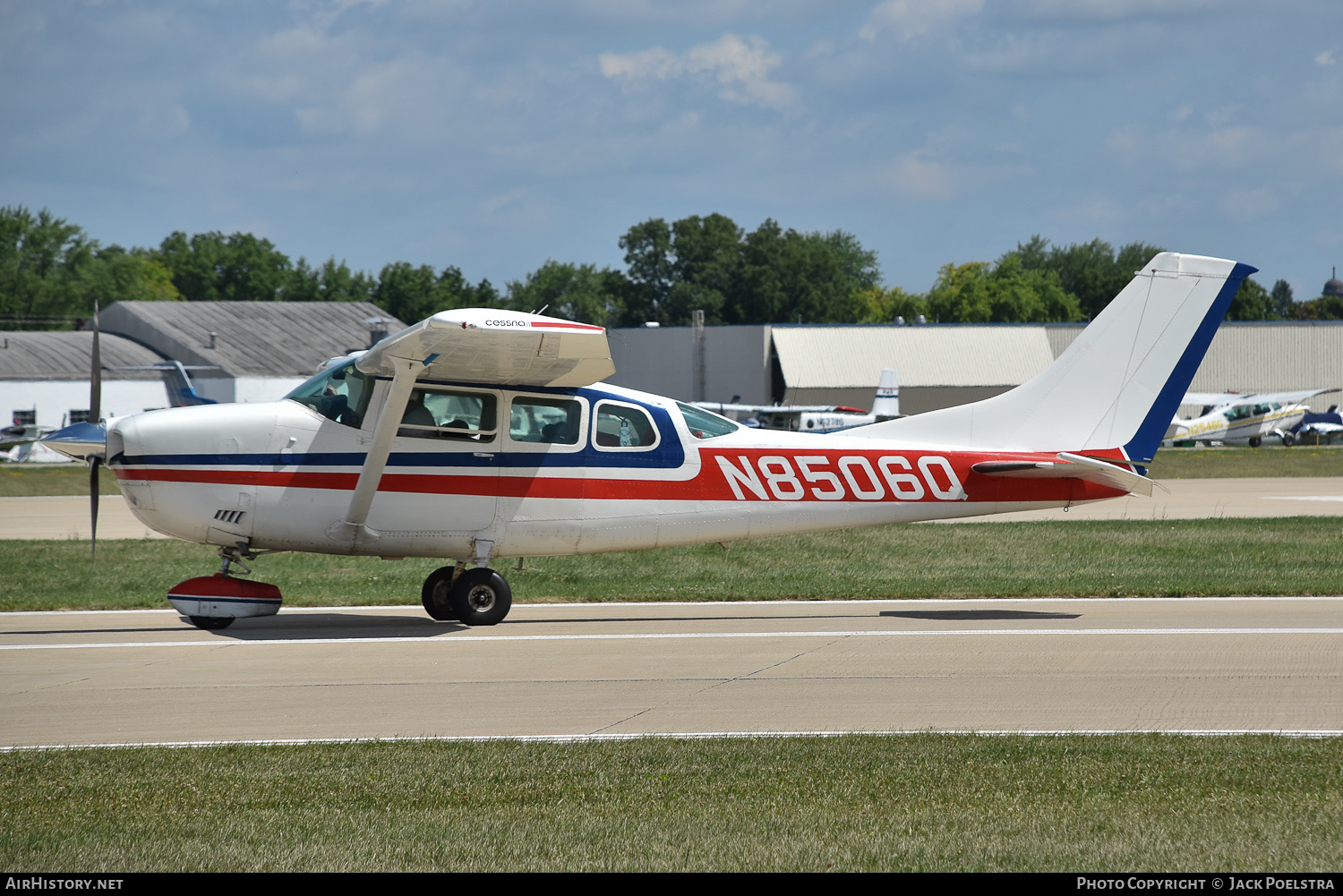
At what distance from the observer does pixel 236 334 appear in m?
68.0

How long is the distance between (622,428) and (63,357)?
58.9 meters

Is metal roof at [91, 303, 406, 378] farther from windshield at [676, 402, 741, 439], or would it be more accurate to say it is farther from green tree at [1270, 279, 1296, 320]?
green tree at [1270, 279, 1296, 320]

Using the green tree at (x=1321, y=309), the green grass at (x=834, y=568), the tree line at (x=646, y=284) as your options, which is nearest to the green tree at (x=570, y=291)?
the tree line at (x=646, y=284)

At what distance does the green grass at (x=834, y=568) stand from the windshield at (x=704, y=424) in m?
2.42

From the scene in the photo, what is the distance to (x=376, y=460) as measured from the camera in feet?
36.0

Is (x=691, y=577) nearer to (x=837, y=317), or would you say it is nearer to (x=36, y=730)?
(x=36, y=730)

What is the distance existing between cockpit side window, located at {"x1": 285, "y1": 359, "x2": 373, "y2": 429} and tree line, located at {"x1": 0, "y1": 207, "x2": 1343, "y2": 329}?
82.8 metres

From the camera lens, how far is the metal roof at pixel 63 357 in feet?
195

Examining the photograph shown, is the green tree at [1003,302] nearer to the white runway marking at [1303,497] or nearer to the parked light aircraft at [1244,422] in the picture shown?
the parked light aircraft at [1244,422]

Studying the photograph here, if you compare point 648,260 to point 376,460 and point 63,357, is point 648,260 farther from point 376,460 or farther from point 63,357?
point 376,460

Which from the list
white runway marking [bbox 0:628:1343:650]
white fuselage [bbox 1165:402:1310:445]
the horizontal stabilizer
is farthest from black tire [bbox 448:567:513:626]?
white fuselage [bbox 1165:402:1310:445]

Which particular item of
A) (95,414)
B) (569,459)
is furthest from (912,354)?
(95,414)
